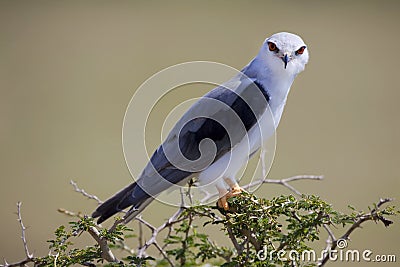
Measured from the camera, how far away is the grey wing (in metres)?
4.23

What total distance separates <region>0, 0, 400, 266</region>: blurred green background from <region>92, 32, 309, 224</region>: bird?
4233 millimetres

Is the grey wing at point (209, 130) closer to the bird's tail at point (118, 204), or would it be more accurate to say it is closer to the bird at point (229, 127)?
the bird at point (229, 127)

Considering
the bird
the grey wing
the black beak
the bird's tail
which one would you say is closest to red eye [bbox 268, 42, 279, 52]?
the bird

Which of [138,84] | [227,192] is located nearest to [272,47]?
[227,192]

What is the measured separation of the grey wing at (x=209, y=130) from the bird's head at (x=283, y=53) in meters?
0.19

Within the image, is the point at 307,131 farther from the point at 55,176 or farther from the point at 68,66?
the point at 68,66

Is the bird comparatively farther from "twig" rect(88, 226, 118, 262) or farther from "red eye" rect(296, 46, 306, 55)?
"twig" rect(88, 226, 118, 262)

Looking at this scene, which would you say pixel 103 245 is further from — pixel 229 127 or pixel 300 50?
pixel 300 50

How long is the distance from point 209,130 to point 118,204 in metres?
0.83

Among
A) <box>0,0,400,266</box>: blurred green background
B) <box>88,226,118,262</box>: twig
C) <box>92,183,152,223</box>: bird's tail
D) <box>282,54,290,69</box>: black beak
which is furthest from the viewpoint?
<box>0,0,400,266</box>: blurred green background

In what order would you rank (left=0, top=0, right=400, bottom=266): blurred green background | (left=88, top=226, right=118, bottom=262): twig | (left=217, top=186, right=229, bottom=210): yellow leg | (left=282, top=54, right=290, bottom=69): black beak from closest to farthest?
(left=88, top=226, right=118, bottom=262): twig < (left=217, top=186, right=229, bottom=210): yellow leg < (left=282, top=54, right=290, bottom=69): black beak < (left=0, top=0, right=400, bottom=266): blurred green background

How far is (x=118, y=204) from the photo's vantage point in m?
3.87

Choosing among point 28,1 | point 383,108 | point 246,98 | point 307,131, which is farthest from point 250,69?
point 28,1

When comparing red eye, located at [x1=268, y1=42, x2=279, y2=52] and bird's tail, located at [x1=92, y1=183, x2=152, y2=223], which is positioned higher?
red eye, located at [x1=268, y1=42, x2=279, y2=52]
